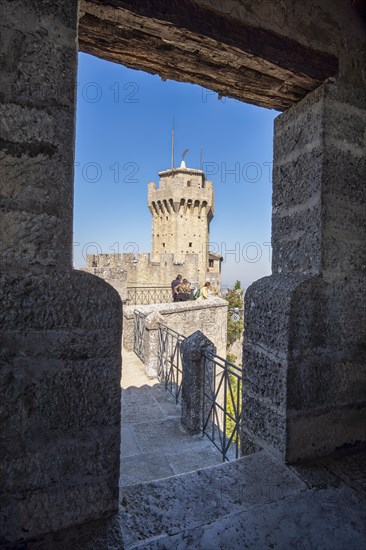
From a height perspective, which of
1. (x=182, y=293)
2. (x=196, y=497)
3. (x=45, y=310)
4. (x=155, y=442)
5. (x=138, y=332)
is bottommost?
(x=155, y=442)

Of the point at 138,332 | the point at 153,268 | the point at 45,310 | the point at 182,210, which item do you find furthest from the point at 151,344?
the point at 182,210

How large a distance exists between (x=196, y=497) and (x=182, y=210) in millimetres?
29895

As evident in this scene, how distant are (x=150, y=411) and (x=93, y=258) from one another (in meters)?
18.7

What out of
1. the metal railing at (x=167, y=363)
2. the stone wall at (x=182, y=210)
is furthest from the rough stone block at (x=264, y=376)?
the stone wall at (x=182, y=210)

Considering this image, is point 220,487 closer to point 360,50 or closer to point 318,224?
point 318,224

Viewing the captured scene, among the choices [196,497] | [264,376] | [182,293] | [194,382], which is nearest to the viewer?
[196,497]

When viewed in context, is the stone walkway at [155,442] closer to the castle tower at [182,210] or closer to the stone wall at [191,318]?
the stone wall at [191,318]

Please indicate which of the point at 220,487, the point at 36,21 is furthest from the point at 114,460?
the point at 36,21

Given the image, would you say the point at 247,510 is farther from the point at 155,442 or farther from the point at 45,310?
the point at 155,442

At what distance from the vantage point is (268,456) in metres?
1.86

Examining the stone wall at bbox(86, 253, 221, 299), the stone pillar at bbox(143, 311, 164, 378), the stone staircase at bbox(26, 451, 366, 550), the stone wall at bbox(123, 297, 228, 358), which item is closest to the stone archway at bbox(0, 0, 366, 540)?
the stone staircase at bbox(26, 451, 366, 550)

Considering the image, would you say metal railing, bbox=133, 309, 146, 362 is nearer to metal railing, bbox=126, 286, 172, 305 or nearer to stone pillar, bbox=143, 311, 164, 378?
stone pillar, bbox=143, 311, 164, 378

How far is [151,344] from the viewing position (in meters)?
7.01

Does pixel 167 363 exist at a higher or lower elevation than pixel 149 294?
lower
